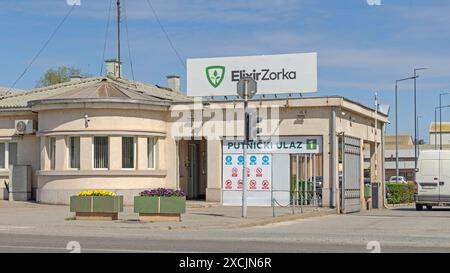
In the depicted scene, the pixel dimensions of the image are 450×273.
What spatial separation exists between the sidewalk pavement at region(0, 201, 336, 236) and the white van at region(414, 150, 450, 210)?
540 cm

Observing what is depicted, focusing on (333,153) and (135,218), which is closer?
(135,218)

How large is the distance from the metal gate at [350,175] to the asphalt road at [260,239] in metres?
7.52

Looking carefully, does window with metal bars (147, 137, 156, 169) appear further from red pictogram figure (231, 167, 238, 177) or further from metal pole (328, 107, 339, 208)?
metal pole (328, 107, 339, 208)

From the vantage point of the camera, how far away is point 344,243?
16.6m

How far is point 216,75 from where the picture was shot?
106ft

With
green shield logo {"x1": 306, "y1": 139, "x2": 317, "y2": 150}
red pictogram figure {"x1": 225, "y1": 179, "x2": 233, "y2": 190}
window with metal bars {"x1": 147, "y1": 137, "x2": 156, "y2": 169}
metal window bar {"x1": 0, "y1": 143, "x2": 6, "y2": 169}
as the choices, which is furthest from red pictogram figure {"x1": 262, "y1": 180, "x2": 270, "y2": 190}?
metal window bar {"x1": 0, "y1": 143, "x2": 6, "y2": 169}

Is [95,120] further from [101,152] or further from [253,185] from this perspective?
[253,185]

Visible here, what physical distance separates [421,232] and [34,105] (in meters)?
18.3

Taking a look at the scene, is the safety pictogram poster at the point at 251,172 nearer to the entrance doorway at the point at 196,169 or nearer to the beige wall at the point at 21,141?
the entrance doorway at the point at 196,169

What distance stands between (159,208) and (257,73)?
11.5 m

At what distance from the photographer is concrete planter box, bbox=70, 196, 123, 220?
22.1 meters

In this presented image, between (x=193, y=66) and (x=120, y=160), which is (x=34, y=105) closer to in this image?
(x=120, y=160)

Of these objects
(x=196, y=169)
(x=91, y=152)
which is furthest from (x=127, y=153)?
(x=196, y=169)
